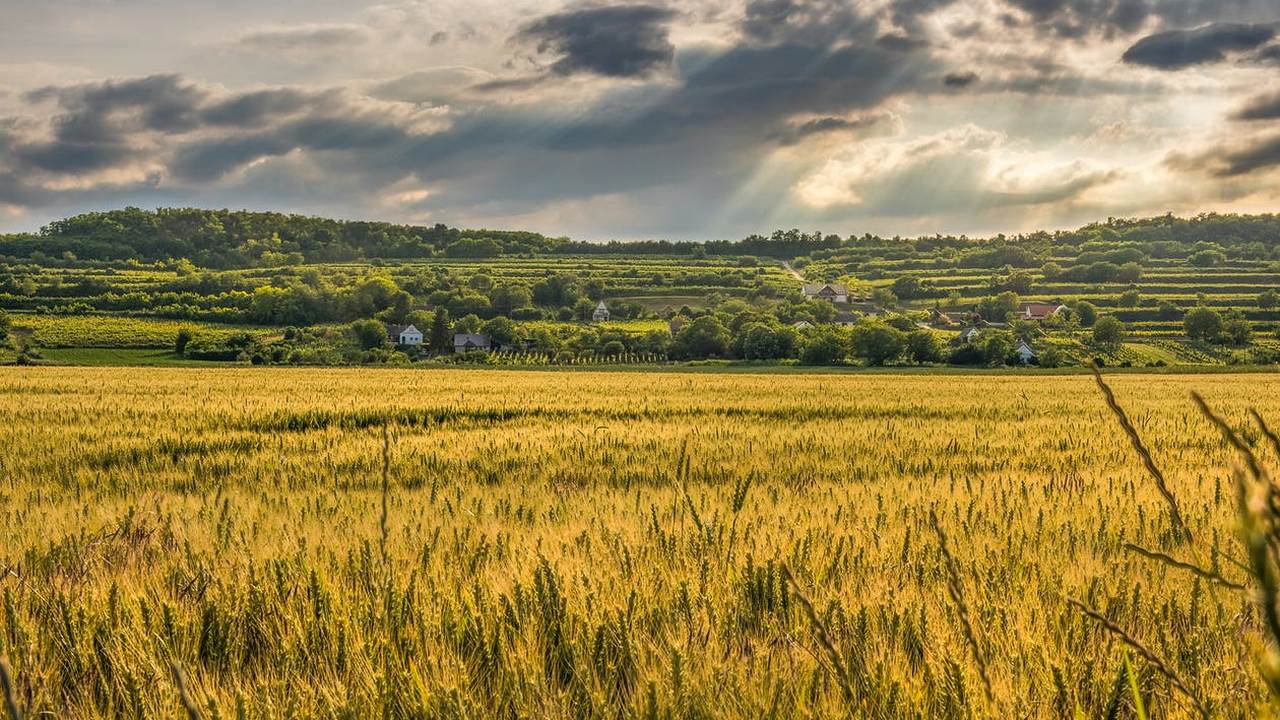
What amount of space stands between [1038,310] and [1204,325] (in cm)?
3280

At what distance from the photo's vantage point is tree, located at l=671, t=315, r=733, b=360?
103438mm

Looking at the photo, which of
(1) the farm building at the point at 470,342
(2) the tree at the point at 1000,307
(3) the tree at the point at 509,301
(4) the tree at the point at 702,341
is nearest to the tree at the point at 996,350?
(4) the tree at the point at 702,341

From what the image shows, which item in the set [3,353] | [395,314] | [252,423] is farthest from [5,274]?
[252,423]

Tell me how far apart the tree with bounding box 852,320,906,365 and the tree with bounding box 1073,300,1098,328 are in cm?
4818

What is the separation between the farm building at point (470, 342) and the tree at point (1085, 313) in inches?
3744

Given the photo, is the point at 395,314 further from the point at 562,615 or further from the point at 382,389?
the point at 562,615

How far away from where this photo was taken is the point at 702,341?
342 feet

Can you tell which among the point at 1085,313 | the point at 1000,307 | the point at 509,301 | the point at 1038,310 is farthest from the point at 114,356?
the point at 1038,310

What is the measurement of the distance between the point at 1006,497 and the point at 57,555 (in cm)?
652

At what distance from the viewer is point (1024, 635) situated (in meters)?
2.74

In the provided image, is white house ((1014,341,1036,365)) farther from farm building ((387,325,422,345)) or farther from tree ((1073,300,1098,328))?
farm building ((387,325,422,345))

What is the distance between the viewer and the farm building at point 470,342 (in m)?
122

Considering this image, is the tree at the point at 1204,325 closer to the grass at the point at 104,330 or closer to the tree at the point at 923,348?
the tree at the point at 923,348

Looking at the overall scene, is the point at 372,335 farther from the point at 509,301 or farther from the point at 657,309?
the point at 657,309
